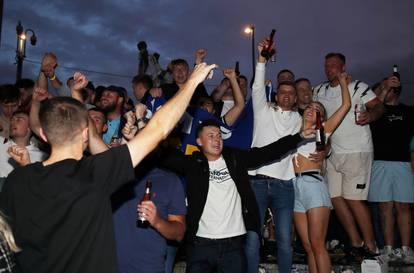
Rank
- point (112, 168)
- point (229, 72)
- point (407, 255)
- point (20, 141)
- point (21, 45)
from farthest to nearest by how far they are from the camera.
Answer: point (21, 45)
point (407, 255)
point (229, 72)
point (20, 141)
point (112, 168)

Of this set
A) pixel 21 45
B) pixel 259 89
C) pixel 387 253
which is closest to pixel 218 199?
pixel 259 89

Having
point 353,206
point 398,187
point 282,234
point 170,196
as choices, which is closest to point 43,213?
point 170,196

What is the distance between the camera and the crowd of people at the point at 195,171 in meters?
2.53

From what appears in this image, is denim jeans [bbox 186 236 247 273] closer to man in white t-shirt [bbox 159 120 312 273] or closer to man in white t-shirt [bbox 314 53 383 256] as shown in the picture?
man in white t-shirt [bbox 159 120 312 273]

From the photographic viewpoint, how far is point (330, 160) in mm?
7129

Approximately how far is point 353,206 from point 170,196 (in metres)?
3.97

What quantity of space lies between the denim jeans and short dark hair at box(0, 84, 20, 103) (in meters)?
4.17

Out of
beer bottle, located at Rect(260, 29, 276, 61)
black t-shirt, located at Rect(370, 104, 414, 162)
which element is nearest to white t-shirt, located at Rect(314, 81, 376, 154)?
black t-shirt, located at Rect(370, 104, 414, 162)

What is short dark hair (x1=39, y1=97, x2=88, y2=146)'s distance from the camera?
2732 millimetres

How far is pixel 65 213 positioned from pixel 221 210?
310cm

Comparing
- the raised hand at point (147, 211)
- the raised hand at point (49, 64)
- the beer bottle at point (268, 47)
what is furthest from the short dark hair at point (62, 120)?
the beer bottle at point (268, 47)

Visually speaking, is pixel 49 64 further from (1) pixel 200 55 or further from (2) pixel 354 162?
(2) pixel 354 162

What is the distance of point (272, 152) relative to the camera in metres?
5.69

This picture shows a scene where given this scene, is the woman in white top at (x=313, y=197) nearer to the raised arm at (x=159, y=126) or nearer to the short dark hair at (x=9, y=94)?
the raised arm at (x=159, y=126)
